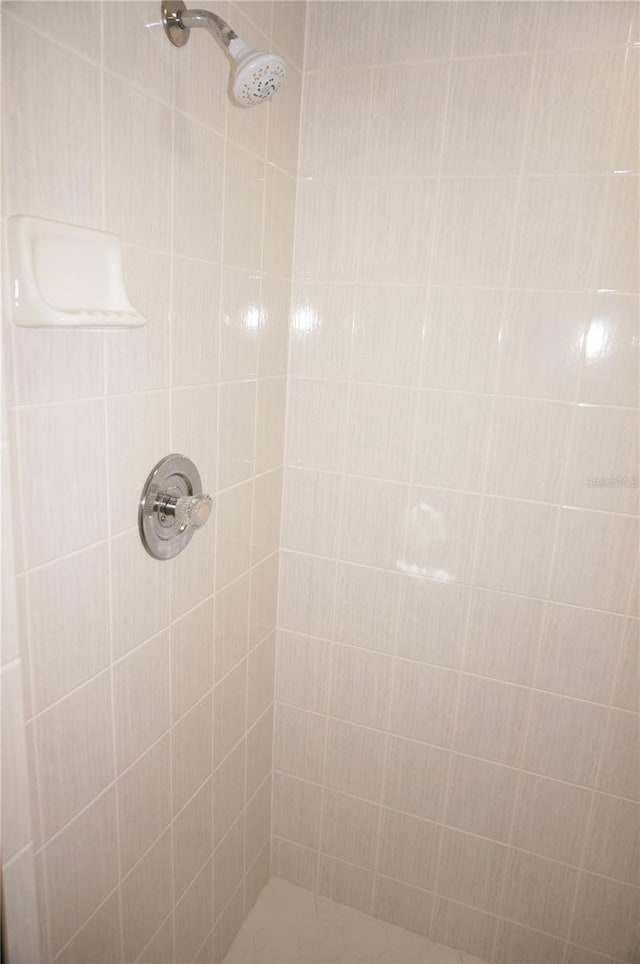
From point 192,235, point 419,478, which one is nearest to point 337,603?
point 419,478

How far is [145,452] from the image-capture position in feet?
3.29

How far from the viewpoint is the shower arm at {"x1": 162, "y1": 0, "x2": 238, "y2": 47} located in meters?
0.88

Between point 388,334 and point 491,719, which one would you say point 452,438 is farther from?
point 491,719

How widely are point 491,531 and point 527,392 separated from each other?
0.32m

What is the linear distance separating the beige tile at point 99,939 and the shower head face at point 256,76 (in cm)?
134

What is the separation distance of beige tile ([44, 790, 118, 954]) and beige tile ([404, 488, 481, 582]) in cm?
81

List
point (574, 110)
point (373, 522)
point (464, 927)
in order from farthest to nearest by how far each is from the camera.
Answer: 1. point (464, 927)
2. point (373, 522)
3. point (574, 110)

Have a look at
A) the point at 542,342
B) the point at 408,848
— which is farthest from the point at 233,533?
the point at 408,848

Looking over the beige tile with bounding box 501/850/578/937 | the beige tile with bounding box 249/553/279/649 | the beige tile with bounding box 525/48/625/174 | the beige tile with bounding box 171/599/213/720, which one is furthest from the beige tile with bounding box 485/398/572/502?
the beige tile with bounding box 501/850/578/937

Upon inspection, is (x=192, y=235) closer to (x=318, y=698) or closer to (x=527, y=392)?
(x=527, y=392)

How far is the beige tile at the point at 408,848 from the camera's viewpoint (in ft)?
5.22

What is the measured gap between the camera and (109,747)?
1015 mm

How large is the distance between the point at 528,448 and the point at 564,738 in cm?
69

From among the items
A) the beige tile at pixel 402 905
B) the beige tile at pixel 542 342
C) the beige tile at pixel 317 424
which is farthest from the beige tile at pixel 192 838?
the beige tile at pixel 542 342
